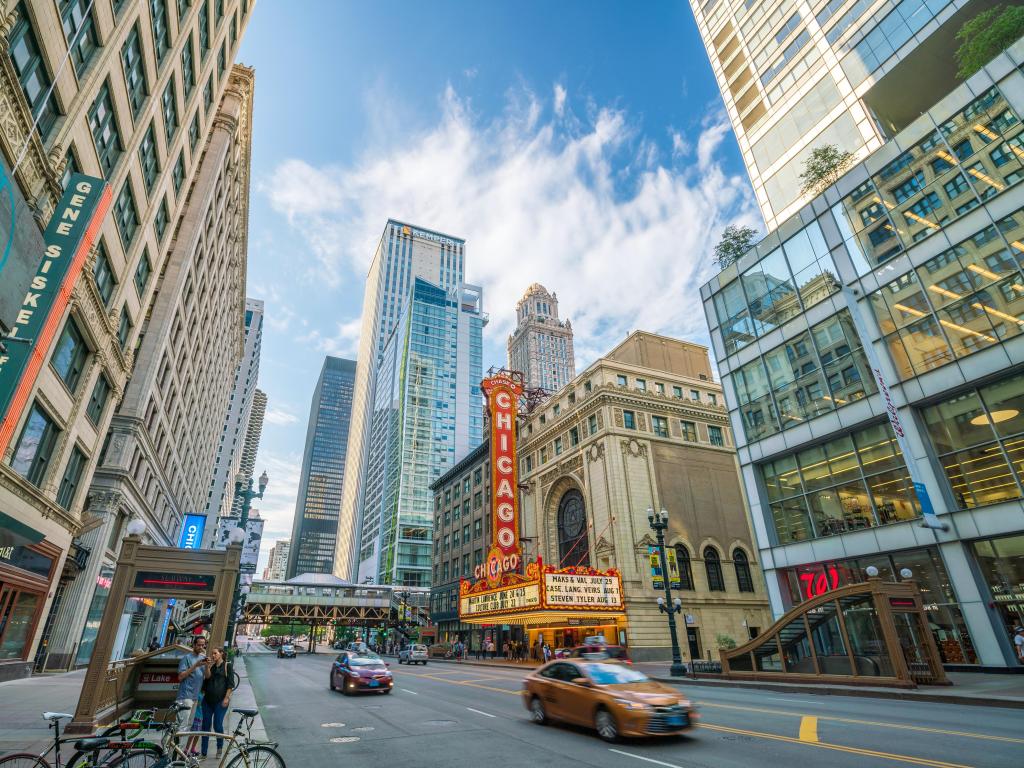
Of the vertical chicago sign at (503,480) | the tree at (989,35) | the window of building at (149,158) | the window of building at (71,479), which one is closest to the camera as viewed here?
the window of building at (71,479)

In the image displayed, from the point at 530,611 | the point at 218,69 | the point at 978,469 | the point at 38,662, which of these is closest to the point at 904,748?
the point at 978,469

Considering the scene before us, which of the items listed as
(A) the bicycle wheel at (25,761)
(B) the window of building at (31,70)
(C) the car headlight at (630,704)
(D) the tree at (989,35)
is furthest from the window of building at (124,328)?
(D) the tree at (989,35)

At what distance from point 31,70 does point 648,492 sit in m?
40.9

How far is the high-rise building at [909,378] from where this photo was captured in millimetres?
20953

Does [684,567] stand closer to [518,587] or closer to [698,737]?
[518,587]

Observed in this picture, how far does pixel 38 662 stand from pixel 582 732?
28.3 meters

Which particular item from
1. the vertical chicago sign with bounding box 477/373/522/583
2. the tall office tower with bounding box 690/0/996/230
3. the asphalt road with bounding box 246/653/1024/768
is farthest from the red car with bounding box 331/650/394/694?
the tall office tower with bounding box 690/0/996/230

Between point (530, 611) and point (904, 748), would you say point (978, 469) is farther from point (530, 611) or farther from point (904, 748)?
point (530, 611)

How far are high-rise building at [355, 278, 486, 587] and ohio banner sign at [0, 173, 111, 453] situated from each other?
338 feet

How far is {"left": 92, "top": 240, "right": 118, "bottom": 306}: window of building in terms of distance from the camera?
77.8ft

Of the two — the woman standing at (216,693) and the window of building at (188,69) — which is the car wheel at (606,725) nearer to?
the woman standing at (216,693)

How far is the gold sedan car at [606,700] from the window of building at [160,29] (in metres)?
29.4

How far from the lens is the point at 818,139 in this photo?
40125 millimetres

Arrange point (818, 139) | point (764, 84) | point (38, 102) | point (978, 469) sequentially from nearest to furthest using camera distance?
point (38, 102) < point (978, 469) < point (818, 139) < point (764, 84)
